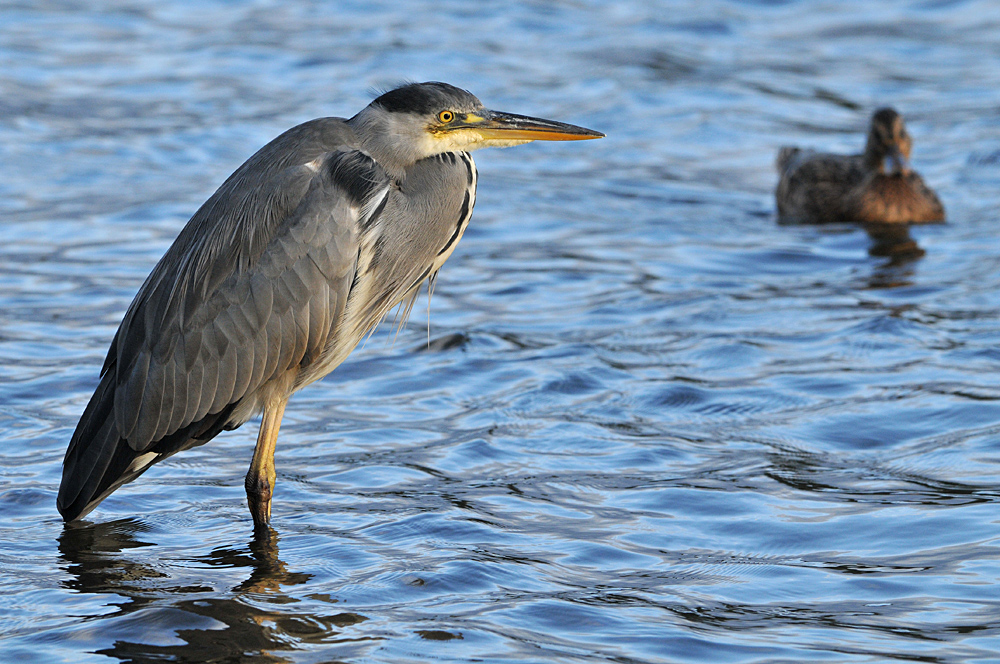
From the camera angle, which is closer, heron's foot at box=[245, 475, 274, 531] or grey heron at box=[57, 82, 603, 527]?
grey heron at box=[57, 82, 603, 527]

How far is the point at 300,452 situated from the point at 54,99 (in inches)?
339

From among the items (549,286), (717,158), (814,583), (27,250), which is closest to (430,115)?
(814,583)

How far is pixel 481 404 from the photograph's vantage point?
289 inches

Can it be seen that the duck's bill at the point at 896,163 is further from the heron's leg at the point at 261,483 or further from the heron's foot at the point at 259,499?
the heron's foot at the point at 259,499

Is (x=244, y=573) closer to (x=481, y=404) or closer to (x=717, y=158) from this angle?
(x=481, y=404)

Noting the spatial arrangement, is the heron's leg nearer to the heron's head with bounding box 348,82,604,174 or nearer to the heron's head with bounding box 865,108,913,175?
the heron's head with bounding box 348,82,604,174

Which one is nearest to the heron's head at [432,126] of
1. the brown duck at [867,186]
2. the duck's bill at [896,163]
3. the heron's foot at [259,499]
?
the heron's foot at [259,499]

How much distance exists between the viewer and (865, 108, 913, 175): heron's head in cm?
1130

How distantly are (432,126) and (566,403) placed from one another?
216 cm

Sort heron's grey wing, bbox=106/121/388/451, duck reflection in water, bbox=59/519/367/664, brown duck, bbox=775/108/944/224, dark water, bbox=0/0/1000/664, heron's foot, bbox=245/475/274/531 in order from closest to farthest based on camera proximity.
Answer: duck reflection in water, bbox=59/519/367/664, dark water, bbox=0/0/1000/664, heron's grey wing, bbox=106/121/388/451, heron's foot, bbox=245/475/274/531, brown duck, bbox=775/108/944/224

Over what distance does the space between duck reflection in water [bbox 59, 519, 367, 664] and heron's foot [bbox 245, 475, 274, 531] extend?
51 millimetres

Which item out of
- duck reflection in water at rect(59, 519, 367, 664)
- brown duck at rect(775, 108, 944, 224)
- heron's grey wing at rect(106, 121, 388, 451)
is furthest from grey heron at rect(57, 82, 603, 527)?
brown duck at rect(775, 108, 944, 224)

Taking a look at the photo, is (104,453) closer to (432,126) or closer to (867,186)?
(432,126)

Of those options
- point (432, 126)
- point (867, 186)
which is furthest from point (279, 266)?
point (867, 186)
